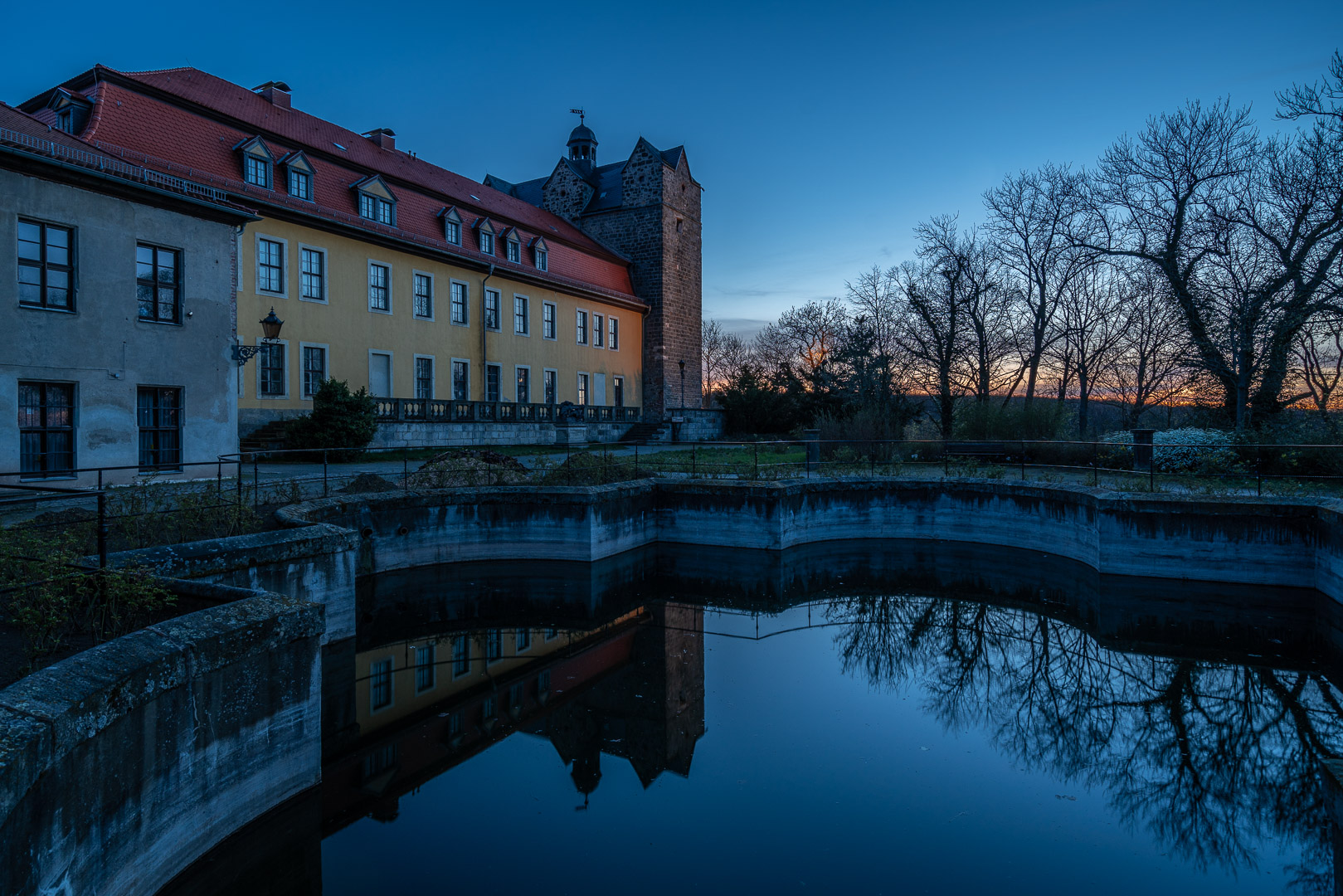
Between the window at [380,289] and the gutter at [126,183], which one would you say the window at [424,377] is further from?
the gutter at [126,183]

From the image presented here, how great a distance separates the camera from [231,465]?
54.2 ft

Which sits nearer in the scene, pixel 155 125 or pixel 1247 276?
pixel 155 125

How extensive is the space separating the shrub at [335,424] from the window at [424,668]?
1040 centimetres

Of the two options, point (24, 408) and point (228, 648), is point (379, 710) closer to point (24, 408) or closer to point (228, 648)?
point (228, 648)

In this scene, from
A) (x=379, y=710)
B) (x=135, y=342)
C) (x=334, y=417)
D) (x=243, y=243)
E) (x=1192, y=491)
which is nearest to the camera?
(x=379, y=710)

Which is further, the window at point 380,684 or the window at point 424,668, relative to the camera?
the window at point 424,668

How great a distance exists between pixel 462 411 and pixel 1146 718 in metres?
21.8

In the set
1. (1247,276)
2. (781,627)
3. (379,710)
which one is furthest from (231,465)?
(1247,276)

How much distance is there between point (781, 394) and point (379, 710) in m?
30.0

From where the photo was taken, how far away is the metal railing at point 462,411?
936 inches

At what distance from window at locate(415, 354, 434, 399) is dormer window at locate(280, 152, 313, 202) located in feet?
21.5

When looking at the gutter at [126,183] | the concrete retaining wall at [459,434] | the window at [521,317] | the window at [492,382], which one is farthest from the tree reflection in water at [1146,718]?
the window at [521,317]

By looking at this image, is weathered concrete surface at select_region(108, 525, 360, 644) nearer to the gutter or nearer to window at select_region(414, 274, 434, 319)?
the gutter

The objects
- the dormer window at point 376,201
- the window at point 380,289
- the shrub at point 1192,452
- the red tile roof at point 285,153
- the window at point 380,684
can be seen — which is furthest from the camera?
the window at point 380,289
